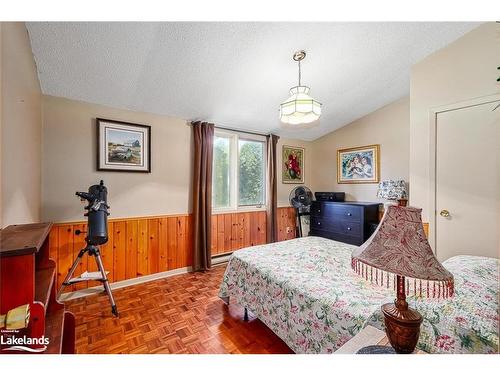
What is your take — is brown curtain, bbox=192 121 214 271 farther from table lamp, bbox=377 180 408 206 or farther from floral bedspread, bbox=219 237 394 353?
table lamp, bbox=377 180 408 206

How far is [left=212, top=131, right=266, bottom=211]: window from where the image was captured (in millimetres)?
3432

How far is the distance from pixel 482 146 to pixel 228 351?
2.74 m

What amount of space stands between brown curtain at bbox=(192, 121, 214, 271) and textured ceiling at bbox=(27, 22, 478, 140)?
0.27 metres

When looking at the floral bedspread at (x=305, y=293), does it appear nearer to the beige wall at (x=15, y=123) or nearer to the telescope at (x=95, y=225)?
the telescope at (x=95, y=225)

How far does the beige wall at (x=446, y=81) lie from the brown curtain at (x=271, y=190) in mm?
1952

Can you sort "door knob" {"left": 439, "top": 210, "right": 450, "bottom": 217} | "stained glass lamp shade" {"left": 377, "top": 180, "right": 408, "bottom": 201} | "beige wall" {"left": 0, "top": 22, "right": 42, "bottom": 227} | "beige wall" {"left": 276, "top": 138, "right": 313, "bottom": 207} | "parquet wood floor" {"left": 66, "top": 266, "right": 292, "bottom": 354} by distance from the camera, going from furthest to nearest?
"beige wall" {"left": 276, "top": 138, "right": 313, "bottom": 207}, "stained glass lamp shade" {"left": 377, "top": 180, "right": 408, "bottom": 201}, "door knob" {"left": 439, "top": 210, "right": 450, "bottom": 217}, "parquet wood floor" {"left": 66, "top": 266, "right": 292, "bottom": 354}, "beige wall" {"left": 0, "top": 22, "right": 42, "bottom": 227}

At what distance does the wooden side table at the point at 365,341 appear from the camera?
825 millimetres

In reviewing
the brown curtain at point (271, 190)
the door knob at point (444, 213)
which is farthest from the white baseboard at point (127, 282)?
the door knob at point (444, 213)

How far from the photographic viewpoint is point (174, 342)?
1.64 m

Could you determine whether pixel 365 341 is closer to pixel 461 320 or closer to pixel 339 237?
pixel 461 320

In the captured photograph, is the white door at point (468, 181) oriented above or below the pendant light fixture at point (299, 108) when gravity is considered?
below

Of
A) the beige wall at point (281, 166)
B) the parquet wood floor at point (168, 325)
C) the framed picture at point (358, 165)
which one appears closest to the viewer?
the parquet wood floor at point (168, 325)

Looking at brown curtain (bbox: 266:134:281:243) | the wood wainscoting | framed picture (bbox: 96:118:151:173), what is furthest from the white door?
framed picture (bbox: 96:118:151:173)
